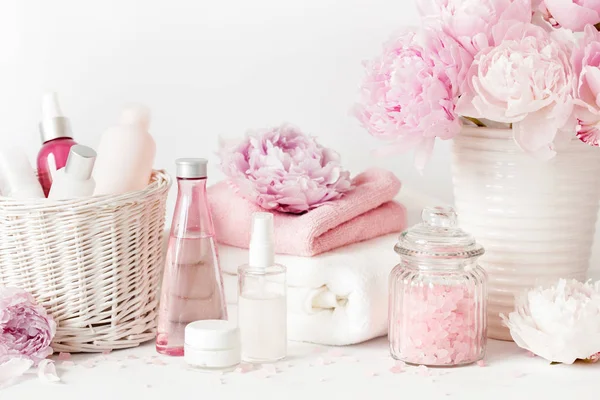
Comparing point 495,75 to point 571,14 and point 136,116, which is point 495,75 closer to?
point 571,14

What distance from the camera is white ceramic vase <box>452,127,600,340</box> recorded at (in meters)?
1.03

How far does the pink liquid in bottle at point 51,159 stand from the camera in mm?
1051

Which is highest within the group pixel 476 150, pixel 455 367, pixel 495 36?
pixel 495 36

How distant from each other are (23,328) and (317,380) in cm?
32

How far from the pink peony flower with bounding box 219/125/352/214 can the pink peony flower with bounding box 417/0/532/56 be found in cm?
24

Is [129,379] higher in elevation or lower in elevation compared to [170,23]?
lower

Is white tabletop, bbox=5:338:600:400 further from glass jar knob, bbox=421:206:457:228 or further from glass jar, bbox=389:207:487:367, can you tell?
glass jar knob, bbox=421:206:457:228

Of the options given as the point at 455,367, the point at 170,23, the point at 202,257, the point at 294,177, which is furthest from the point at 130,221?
the point at 170,23

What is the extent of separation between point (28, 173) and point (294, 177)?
0.30 m

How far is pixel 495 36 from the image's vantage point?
96 centimetres

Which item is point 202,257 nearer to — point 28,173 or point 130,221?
point 130,221

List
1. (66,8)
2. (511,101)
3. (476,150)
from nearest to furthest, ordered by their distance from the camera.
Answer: (511,101) < (476,150) < (66,8)

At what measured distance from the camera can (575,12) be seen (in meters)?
0.95

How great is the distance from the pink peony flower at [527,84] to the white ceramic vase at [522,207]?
A: 64 mm
